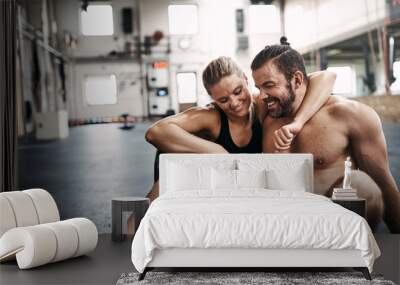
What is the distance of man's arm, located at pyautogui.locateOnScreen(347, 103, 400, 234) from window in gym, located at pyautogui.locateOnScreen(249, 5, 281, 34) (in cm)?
124

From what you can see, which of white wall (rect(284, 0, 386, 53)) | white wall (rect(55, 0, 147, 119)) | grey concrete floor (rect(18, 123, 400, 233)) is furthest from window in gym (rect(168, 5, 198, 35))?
grey concrete floor (rect(18, 123, 400, 233))

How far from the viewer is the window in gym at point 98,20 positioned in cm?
682

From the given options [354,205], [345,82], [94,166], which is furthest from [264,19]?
Result: [94,166]

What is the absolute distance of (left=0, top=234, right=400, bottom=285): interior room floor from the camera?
4.64 m

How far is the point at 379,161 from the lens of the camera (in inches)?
256

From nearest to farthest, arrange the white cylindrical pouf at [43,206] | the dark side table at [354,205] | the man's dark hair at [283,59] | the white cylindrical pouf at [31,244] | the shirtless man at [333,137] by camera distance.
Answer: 1. the white cylindrical pouf at [31,244]
2. the white cylindrical pouf at [43,206]
3. the dark side table at [354,205]
4. the shirtless man at [333,137]
5. the man's dark hair at [283,59]

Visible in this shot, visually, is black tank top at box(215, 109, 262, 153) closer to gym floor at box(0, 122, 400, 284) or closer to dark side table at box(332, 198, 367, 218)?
gym floor at box(0, 122, 400, 284)

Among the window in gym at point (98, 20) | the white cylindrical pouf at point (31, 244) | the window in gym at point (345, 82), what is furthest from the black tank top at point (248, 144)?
the white cylindrical pouf at point (31, 244)

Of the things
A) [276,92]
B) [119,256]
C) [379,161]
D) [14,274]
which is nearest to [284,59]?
[276,92]

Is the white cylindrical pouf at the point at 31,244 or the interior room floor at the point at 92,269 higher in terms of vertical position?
the white cylindrical pouf at the point at 31,244

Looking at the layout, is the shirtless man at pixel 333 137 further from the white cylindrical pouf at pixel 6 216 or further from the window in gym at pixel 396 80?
the white cylindrical pouf at pixel 6 216

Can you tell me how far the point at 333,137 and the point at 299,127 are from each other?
1.21ft

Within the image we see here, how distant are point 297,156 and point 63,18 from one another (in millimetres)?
2984

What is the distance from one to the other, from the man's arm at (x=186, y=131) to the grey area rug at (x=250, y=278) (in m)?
1.98
